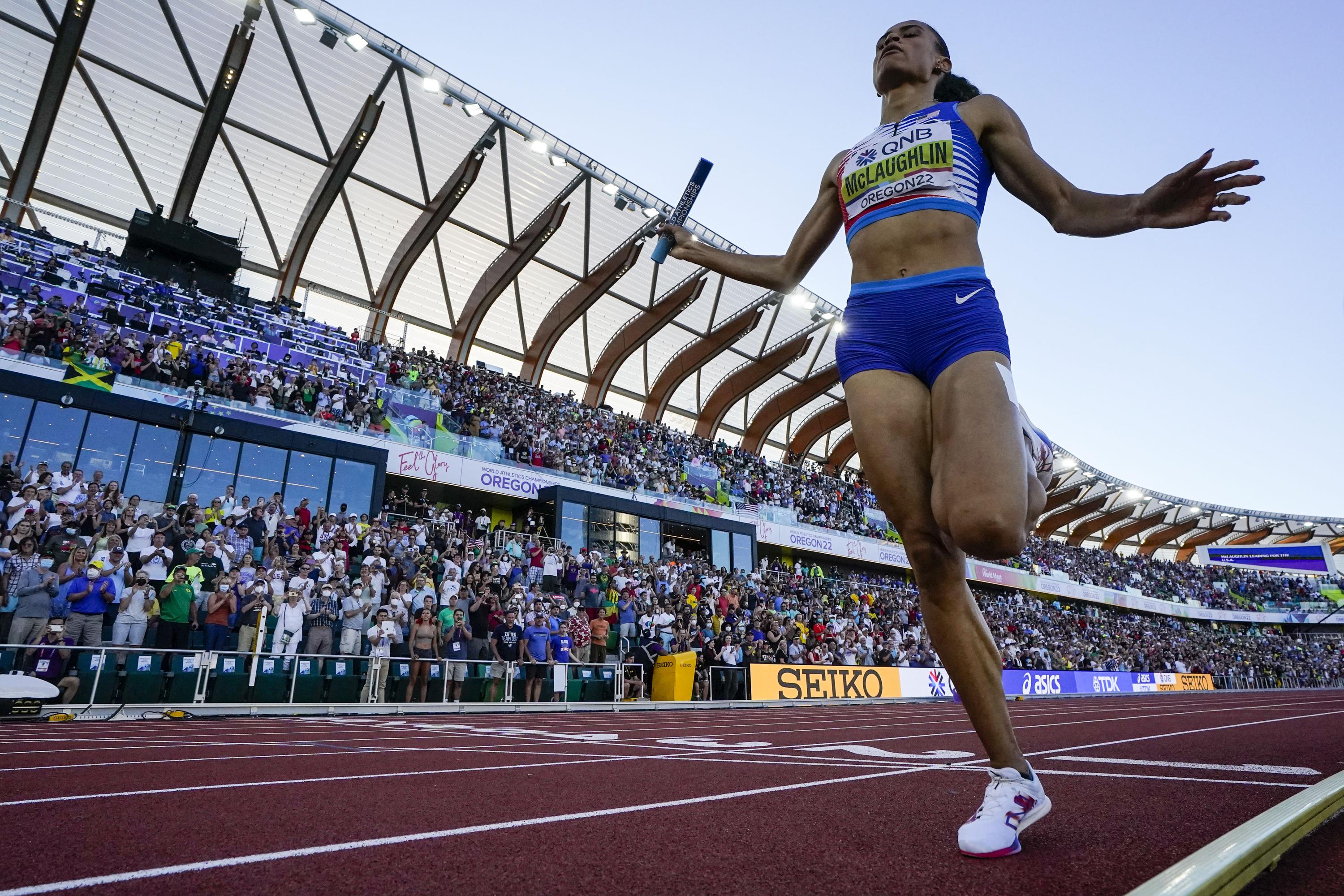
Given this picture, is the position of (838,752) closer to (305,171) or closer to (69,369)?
(69,369)

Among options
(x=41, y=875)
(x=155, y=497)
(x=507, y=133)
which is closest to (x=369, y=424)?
(x=155, y=497)

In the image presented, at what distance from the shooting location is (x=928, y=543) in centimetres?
208

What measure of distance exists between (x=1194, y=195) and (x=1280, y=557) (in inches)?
2678

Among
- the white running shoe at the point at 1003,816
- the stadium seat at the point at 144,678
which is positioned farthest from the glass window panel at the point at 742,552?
the white running shoe at the point at 1003,816

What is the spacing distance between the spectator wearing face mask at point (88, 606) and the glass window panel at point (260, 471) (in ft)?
25.8

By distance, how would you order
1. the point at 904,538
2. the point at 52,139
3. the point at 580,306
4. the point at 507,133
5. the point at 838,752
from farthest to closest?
1. the point at 580,306
2. the point at 507,133
3. the point at 52,139
4. the point at 838,752
5. the point at 904,538

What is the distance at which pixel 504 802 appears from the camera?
2553mm

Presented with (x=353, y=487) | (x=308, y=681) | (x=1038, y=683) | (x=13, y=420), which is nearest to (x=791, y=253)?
(x=308, y=681)

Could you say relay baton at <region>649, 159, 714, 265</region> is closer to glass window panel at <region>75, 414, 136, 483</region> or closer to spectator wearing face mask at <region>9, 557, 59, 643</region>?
spectator wearing face mask at <region>9, 557, 59, 643</region>

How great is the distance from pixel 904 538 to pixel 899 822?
2.69ft

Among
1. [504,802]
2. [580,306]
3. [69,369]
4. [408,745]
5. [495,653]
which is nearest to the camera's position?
[504,802]

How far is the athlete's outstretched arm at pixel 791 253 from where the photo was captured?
9.00 feet

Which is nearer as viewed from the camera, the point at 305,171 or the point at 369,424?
the point at 369,424

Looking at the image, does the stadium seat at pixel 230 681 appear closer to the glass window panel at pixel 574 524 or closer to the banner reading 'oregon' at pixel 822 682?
the banner reading 'oregon' at pixel 822 682
